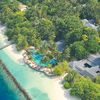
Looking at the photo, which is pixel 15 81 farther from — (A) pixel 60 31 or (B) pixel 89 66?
(A) pixel 60 31

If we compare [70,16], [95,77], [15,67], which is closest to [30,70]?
[15,67]

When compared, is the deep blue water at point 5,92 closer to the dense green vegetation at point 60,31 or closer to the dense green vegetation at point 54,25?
the dense green vegetation at point 60,31

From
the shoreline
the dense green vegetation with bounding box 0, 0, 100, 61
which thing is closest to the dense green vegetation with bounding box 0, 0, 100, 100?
the dense green vegetation with bounding box 0, 0, 100, 61

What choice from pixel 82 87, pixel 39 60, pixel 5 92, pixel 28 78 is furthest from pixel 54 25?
pixel 82 87

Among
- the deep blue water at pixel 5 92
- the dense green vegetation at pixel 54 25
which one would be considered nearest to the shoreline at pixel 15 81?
the deep blue water at pixel 5 92

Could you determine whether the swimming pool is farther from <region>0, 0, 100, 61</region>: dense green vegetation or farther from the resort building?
the resort building

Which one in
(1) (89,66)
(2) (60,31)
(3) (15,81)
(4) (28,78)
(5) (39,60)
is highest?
(2) (60,31)

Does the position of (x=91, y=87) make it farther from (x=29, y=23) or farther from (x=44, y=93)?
(x=29, y=23)
